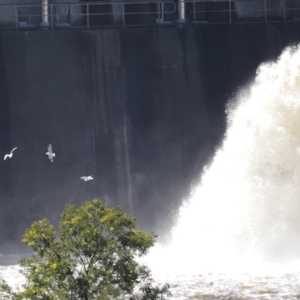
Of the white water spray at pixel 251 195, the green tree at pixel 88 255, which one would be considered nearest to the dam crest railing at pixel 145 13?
the white water spray at pixel 251 195

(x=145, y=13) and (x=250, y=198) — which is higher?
(x=145, y=13)

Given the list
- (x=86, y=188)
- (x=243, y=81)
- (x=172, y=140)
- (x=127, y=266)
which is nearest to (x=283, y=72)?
(x=243, y=81)

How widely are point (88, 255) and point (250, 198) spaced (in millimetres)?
14969

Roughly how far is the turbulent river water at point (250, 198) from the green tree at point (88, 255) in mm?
11017

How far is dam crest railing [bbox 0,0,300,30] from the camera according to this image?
41.1 meters

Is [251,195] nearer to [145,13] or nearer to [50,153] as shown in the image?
[50,153]

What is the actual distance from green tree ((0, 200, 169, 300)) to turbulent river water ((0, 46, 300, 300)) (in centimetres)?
1102

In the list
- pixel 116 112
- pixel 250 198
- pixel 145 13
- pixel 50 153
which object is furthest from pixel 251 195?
pixel 145 13

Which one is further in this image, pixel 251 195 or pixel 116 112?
pixel 116 112

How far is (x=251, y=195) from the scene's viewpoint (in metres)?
38.1

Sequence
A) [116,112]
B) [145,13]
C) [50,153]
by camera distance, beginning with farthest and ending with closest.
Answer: [145,13] < [116,112] < [50,153]

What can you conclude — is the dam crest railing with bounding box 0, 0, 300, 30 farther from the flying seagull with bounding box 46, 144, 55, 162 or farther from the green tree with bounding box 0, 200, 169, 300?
the green tree with bounding box 0, 200, 169, 300

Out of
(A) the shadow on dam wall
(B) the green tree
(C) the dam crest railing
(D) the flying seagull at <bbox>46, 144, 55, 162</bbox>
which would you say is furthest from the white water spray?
(B) the green tree

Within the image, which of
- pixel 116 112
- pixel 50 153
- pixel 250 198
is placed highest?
pixel 116 112
